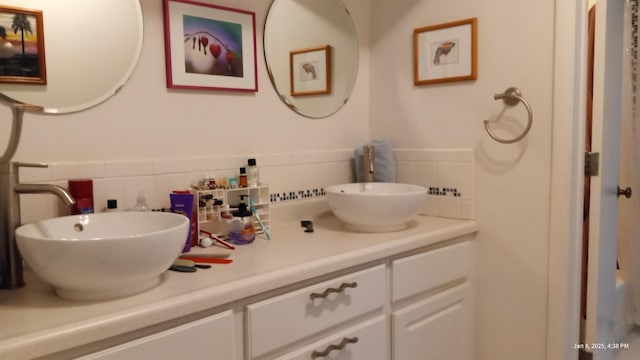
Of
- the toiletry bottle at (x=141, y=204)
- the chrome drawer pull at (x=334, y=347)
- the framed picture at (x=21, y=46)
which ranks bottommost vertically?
the chrome drawer pull at (x=334, y=347)

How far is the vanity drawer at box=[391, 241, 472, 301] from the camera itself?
152 cm

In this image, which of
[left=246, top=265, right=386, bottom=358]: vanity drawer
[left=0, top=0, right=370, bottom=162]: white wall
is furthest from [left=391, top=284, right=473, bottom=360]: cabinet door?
[left=0, top=0, right=370, bottom=162]: white wall

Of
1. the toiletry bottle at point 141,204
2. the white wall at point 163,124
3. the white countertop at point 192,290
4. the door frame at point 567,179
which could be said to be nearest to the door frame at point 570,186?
the door frame at point 567,179

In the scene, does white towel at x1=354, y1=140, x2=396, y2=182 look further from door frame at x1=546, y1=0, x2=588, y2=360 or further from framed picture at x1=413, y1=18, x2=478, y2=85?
door frame at x1=546, y1=0, x2=588, y2=360

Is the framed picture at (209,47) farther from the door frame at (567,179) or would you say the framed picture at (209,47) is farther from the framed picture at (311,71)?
the door frame at (567,179)

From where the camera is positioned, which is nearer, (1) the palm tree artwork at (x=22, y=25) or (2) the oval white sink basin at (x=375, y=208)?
(1) the palm tree artwork at (x=22, y=25)

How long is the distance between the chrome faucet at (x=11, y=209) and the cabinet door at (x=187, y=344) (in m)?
0.35

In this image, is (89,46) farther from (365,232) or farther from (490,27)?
(490,27)

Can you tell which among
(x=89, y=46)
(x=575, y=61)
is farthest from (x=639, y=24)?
(x=89, y=46)

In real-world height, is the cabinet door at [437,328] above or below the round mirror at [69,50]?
below

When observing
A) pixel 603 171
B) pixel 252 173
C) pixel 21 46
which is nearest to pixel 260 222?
pixel 252 173

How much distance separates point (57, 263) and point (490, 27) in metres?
1.60

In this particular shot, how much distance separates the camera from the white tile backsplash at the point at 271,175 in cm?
131

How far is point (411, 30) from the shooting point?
1992 millimetres
